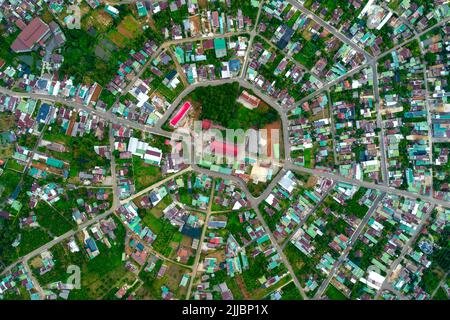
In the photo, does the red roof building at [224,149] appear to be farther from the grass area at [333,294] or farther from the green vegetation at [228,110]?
the grass area at [333,294]

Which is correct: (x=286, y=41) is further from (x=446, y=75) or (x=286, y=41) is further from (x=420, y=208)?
(x=420, y=208)

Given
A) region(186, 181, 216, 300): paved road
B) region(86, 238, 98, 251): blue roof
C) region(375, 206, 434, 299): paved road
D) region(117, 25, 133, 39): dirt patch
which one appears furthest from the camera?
region(117, 25, 133, 39): dirt patch

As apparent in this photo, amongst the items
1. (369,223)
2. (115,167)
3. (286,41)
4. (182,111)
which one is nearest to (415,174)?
(369,223)

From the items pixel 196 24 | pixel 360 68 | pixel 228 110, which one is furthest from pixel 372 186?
pixel 196 24

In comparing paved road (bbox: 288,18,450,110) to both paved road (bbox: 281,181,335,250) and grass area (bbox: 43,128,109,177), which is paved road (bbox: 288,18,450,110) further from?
grass area (bbox: 43,128,109,177)

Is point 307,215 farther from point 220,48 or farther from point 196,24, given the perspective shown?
point 196,24

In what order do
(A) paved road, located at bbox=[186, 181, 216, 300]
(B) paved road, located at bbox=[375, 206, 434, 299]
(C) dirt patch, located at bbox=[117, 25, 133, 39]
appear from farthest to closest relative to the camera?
(C) dirt patch, located at bbox=[117, 25, 133, 39]
(A) paved road, located at bbox=[186, 181, 216, 300]
(B) paved road, located at bbox=[375, 206, 434, 299]

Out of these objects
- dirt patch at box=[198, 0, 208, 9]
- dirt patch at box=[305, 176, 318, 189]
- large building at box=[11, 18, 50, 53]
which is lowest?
dirt patch at box=[305, 176, 318, 189]

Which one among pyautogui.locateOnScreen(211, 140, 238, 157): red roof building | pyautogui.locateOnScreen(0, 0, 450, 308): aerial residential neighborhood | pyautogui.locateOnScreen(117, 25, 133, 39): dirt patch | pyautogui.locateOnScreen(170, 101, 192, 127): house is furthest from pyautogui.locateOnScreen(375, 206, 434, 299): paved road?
pyautogui.locateOnScreen(117, 25, 133, 39): dirt patch

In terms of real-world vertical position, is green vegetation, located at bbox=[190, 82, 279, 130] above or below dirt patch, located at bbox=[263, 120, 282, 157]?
above
